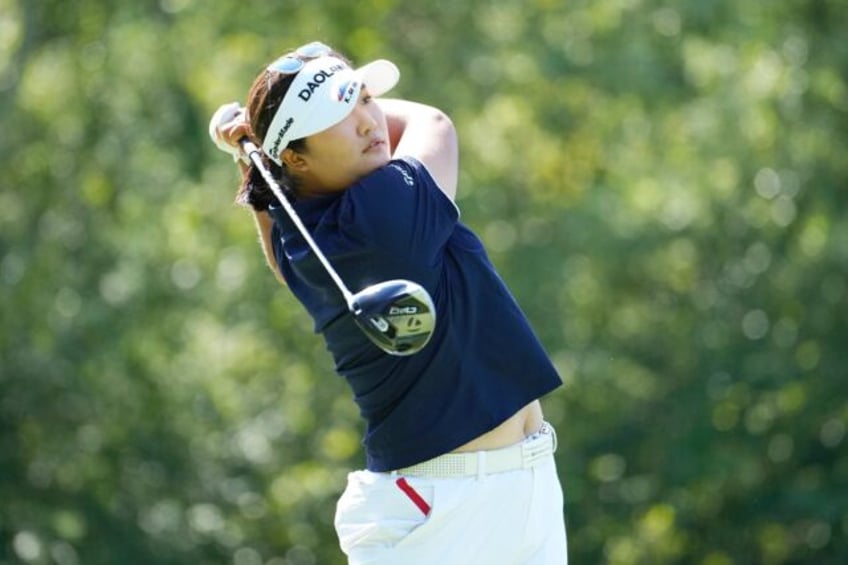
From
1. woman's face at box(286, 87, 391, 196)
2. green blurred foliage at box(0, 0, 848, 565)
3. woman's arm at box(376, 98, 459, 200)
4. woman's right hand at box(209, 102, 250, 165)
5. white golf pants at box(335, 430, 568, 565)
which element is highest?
woman's right hand at box(209, 102, 250, 165)

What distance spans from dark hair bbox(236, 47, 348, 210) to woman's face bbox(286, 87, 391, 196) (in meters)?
0.04

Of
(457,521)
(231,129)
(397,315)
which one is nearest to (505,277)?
(231,129)

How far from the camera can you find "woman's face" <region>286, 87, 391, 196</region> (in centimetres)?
520

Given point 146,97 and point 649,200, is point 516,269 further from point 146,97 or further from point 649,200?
point 146,97

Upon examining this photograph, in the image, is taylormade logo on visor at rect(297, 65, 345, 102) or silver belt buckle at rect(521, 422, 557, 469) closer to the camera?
taylormade logo on visor at rect(297, 65, 345, 102)

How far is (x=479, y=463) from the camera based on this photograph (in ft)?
17.2

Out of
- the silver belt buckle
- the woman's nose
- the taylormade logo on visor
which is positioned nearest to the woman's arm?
the woman's nose

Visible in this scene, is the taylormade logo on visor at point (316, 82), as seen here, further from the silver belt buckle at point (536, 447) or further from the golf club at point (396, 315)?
the silver belt buckle at point (536, 447)

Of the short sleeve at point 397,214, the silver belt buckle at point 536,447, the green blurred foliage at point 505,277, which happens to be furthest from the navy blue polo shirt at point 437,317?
the green blurred foliage at point 505,277

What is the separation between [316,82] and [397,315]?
82 cm

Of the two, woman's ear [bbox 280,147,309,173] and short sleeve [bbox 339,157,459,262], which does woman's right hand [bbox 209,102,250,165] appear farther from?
short sleeve [bbox 339,157,459,262]

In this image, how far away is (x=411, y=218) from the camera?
5043mm

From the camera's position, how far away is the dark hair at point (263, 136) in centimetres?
524

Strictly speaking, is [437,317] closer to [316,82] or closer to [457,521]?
[457,521]
